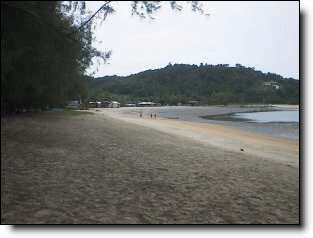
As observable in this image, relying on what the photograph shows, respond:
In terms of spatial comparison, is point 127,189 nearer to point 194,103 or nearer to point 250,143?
point 250,143

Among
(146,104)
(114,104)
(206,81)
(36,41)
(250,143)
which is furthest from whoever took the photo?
(146,104)

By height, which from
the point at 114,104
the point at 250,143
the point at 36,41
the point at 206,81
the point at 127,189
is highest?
the point at 206,81

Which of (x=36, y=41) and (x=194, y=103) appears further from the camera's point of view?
(x=194, y=103)

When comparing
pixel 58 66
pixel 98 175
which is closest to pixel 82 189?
pixel 98 175

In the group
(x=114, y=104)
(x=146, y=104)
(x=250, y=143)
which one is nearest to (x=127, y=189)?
(x=250, y=143)

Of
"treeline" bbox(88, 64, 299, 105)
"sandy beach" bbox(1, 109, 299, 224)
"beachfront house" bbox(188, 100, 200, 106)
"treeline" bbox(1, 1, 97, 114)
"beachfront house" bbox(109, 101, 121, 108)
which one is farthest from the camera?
"beachfront house" bbox(188, 100, 200, 106)

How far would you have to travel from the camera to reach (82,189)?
5262mm

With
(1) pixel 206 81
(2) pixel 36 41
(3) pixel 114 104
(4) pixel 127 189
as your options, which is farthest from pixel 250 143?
(3) pixel 114 104

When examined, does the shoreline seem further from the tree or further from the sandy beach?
the tree

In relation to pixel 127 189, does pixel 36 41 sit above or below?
above

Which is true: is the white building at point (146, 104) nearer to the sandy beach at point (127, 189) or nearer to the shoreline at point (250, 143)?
the shoreline at point (250, 143)

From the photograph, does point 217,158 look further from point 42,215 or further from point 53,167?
point 42,215

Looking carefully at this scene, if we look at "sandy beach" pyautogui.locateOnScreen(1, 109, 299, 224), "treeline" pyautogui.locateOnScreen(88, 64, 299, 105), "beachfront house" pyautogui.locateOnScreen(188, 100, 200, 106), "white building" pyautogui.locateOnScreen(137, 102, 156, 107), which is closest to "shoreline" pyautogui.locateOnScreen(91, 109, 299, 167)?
"treeline" pyautogui.locateOnScreen(88, 64, 299, 105)

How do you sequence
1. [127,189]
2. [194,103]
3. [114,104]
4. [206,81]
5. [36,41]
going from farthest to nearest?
[194,103] < [114,104] < [206,81] < [36,41] < [127,189]
